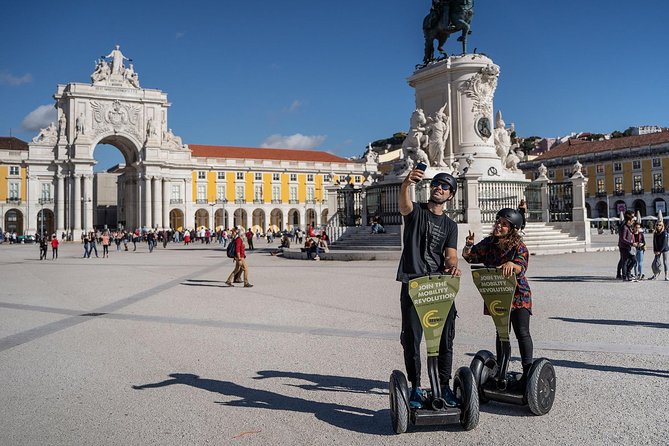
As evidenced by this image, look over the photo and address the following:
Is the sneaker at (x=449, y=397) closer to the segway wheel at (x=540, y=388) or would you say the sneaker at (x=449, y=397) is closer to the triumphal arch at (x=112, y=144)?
the segway wheel at (x=540, y=388)

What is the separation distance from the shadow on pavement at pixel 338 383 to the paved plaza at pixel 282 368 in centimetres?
2

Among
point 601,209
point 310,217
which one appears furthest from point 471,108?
point 310,217

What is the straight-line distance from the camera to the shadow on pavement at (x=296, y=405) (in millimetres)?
3682

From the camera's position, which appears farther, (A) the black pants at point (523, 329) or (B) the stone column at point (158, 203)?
(B) the stone column at point (158, 203)

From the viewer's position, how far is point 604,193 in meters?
67.4

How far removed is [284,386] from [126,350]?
2.22 meters

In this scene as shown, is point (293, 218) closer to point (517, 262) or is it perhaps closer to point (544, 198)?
point (544, 198)

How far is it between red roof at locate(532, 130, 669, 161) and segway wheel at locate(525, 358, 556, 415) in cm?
6730

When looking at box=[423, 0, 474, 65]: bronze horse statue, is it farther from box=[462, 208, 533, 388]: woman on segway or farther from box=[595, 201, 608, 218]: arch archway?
box=[595, 201, 608, 218]: arch archway

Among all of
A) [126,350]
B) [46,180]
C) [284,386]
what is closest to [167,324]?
[126,350]

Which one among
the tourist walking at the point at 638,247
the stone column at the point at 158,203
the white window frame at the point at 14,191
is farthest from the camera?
the stone column at the point at 158,203

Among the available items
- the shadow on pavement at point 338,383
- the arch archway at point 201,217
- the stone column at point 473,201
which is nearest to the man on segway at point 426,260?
the shadow on pavement at point 338,383

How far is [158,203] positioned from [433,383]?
65.2 meters

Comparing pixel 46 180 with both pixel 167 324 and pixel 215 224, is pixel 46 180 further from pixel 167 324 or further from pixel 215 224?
pixel 167 324
